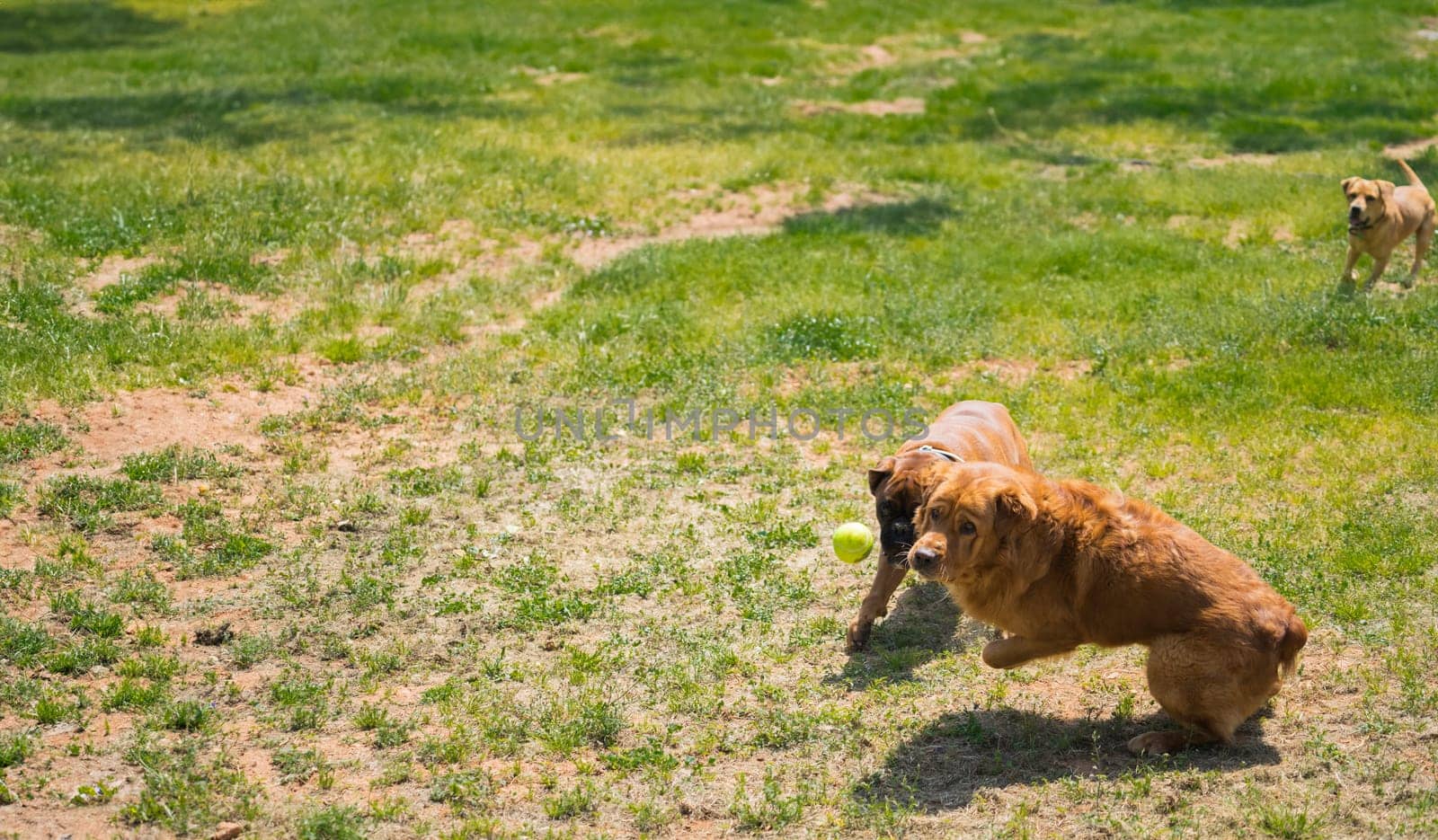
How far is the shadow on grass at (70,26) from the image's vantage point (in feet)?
80.1

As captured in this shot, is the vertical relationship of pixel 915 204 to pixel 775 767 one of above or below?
above

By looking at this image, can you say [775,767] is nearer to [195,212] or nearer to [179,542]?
[179,542]

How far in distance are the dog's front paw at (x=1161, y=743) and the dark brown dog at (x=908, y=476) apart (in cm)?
140

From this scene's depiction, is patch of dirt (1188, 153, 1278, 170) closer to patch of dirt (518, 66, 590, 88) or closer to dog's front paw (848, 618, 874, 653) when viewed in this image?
patch of dirt (518, 66, 590, 88)

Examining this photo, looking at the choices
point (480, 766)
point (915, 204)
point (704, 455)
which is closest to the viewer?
point (480, 766)

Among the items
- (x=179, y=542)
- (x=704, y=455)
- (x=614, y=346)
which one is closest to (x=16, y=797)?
(x=179, y=542)

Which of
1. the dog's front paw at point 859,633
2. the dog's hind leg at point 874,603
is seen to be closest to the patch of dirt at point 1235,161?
the dog's hind leg at point 874,603

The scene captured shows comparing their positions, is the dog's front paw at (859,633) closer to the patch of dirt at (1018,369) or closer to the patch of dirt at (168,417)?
the patch of dirt at (1018,369)

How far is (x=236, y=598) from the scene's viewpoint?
295 inches

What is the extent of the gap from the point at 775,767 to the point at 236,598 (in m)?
3.43

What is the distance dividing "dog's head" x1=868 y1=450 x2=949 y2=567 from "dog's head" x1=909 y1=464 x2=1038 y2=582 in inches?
23.7

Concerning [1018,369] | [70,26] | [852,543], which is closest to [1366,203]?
[1018,369]

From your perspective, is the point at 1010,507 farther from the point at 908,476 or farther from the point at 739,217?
the point at 739,217

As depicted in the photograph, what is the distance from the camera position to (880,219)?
15.1m
